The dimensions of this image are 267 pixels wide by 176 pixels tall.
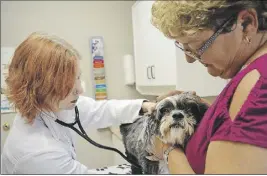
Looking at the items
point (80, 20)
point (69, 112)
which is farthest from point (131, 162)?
point (80, 20)

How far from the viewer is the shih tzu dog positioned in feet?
2.28

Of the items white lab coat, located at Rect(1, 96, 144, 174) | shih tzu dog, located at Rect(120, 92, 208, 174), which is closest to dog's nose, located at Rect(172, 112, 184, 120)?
shih tzu dog, located at Rect(120, 92, 208, 174)

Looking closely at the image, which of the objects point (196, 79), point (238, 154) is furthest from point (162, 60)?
point (238, 154)

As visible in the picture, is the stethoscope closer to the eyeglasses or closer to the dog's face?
the dog's face

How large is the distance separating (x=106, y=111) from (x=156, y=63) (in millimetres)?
273

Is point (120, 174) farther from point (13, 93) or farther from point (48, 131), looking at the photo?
point (13, 93)

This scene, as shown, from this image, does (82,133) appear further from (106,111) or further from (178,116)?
(178,116)

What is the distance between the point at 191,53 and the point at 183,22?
104mm

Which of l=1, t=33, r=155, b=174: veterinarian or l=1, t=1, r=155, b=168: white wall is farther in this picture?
l=1, t=1, r=155, b=168: white wall

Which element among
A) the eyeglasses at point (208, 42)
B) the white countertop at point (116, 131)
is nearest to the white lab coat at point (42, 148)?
the white countertop at point (116, 131)

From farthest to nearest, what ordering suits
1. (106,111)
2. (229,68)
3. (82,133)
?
(106,111), (82,133), (229,68)

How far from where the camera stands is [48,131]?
32.3 inches

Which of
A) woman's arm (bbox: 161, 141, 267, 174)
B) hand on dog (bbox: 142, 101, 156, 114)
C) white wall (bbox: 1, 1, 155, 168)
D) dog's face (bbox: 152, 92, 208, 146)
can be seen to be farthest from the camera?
white wall (bbox: 1, 1, 155, 168)

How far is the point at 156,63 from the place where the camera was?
1.05 m
